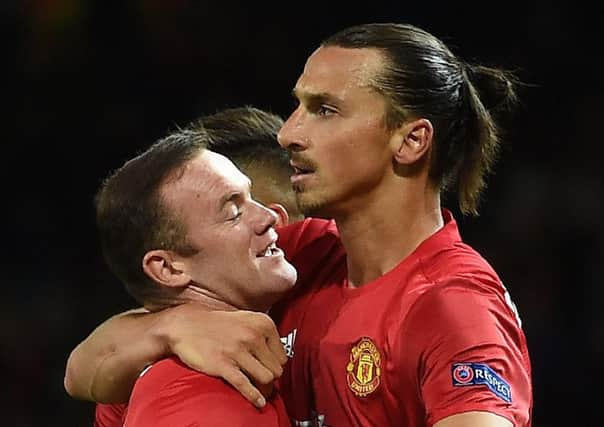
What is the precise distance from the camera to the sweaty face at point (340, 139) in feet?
9.06

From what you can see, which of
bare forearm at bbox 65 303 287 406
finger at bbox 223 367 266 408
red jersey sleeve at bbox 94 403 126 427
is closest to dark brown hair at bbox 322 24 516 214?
bare forearm at bbox 65 303 287 406

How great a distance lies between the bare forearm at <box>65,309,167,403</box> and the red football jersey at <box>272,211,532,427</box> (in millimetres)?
386

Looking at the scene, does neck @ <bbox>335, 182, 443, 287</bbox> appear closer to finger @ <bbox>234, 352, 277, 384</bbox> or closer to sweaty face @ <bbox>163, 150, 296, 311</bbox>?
sweaty face @ <bbox>163, 150, 296, 311</bbox>

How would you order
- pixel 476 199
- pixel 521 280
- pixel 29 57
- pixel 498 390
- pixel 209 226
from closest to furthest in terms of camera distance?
pixel 498 390 → pixel 209 226 → pixel 476 199 → pixel 521 280 → pixel 29 57

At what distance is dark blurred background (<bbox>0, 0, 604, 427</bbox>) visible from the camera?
6.16 metres

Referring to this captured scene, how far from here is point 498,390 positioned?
2297mm

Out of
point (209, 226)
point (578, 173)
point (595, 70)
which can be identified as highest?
point (209, 226)

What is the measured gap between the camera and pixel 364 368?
256 cm

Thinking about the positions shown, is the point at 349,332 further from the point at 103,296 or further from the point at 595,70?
the point at 595,70

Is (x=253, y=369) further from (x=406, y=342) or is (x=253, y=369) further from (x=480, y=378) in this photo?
(x=480, y=378)

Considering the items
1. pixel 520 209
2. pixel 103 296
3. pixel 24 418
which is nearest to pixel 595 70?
pixel 520 209

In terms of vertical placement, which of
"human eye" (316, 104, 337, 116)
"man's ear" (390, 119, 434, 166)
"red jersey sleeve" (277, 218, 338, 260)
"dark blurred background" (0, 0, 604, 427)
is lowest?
"dark blurred background" (0, 0, 604, 427)

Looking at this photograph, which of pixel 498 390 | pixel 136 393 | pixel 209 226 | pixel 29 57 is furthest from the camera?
pixel 29 57

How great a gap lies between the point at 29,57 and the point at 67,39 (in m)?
0.26
